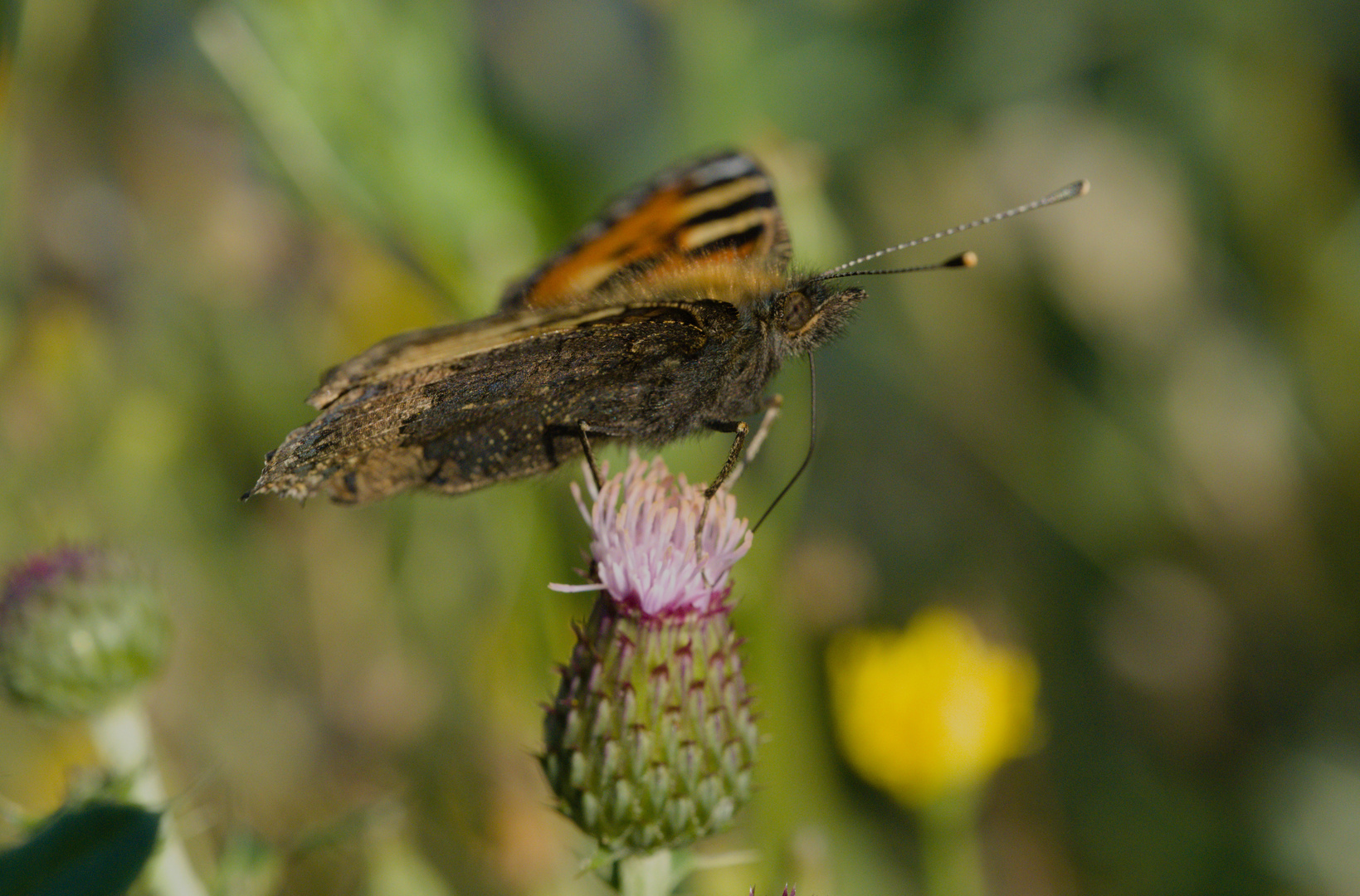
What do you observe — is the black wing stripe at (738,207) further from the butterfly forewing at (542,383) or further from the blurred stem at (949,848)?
the blurred stem at (949,848)

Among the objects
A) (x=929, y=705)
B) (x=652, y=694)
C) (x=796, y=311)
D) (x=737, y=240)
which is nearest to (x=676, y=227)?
(x=737, y=240)

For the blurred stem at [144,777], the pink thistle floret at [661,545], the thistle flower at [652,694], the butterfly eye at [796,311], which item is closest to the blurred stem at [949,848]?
the thistle flower at [652,694]

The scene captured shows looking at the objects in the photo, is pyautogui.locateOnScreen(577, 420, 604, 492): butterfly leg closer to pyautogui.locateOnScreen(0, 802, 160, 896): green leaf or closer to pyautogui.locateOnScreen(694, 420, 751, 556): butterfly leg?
pyautogui.locateOnScreen(694, 420, 751, 556): butterfly leg

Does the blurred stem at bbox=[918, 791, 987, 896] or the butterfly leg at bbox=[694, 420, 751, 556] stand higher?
the butterfly leg at bbox=[694, 420, 751, 556]

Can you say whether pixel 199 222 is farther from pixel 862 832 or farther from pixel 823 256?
pixel 862 832

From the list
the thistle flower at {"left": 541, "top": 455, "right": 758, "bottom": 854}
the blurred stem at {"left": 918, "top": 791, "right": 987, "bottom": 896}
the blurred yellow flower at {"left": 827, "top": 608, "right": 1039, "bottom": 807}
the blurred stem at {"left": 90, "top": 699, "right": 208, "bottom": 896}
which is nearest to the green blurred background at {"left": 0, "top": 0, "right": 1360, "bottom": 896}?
the blurred yellow flower at {"left": 827, "top": 608, "right": 1039, "bottom": 807}

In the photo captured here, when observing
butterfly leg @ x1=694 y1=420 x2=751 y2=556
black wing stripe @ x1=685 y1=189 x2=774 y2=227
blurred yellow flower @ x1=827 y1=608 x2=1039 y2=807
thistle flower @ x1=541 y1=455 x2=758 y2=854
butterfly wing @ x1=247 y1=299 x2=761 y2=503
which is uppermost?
black wing stripe @ x1=685 y1=189 x2=774 y2=227

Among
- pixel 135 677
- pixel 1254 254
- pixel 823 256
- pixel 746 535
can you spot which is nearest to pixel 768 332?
pixel 746 535
